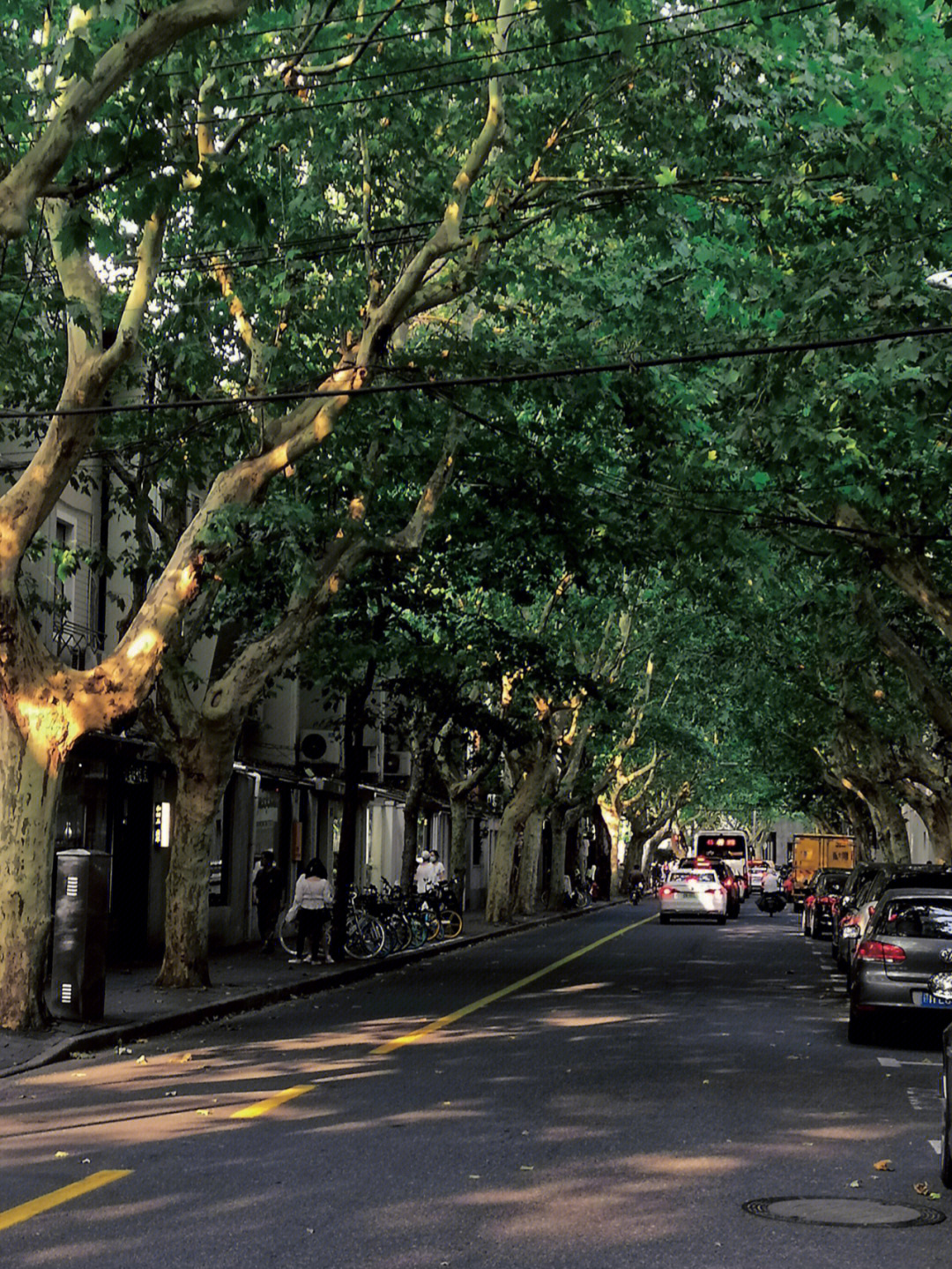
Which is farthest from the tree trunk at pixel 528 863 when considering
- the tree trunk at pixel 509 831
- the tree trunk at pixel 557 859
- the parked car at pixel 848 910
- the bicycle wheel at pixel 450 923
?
the parked car at pixel 848 910

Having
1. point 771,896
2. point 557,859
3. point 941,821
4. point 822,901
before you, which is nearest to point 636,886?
point 771,896

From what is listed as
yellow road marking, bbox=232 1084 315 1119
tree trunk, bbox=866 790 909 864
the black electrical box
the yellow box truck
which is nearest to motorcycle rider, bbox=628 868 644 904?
the yellow box truck

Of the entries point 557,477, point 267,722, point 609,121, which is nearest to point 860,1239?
point 609,121

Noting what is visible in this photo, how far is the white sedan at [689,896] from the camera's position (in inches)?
1924

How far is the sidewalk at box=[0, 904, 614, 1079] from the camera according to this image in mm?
14648

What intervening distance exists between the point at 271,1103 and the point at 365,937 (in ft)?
53.5

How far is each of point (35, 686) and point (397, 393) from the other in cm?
585

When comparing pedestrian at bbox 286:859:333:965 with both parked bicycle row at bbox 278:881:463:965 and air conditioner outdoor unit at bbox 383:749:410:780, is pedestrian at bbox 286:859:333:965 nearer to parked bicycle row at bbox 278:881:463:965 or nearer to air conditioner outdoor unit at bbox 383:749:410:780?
parked bicycle row at bbox 278:881:463:965

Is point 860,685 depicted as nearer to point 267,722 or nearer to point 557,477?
point 267,722

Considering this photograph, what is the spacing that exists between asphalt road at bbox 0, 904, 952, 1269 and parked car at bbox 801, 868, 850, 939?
837 inches

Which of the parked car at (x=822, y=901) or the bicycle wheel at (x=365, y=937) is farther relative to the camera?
the parked car at (x=822, y=901)

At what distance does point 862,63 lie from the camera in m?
16.1

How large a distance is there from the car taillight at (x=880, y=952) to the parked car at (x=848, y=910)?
19.0 feet

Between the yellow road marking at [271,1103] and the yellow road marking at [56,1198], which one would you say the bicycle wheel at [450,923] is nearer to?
the yellow road marking at [271,1103]
